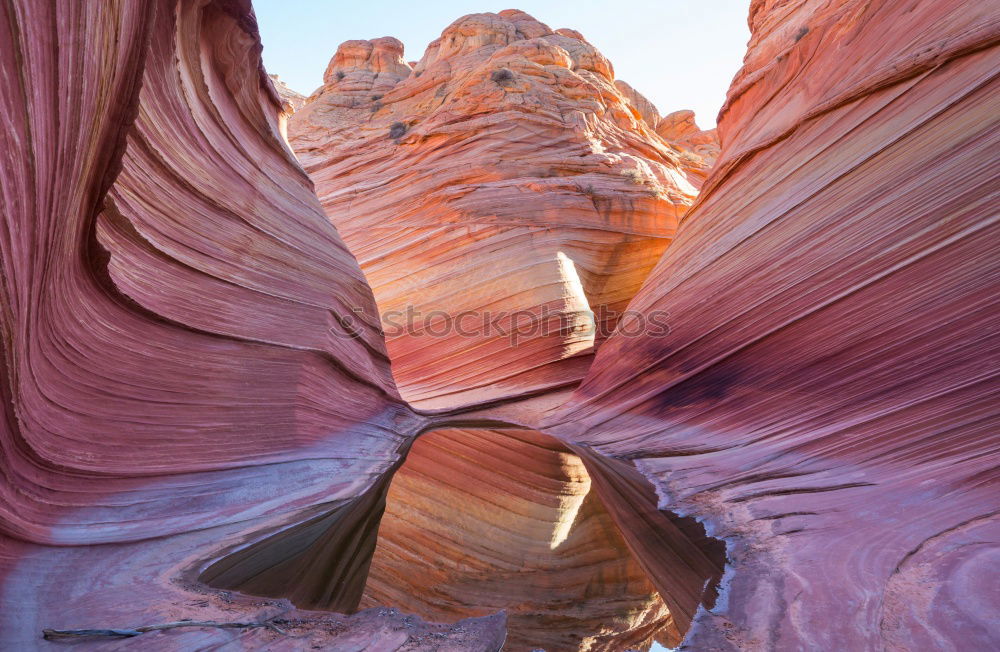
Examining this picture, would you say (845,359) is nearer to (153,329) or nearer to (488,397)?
(153,329)

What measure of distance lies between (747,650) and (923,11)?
4116 millimetres

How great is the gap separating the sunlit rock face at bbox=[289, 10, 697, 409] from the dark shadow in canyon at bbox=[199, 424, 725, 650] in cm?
270

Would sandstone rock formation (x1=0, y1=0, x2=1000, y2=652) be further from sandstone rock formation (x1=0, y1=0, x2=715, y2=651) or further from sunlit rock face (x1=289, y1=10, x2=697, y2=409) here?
sunlit rock face (x1=289, y1=10, x2=697, y2=409)

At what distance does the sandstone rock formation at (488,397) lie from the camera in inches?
67.9

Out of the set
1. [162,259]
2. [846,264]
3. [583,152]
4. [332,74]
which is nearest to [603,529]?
[846,264]

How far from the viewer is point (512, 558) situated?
269cm

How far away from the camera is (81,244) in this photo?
7.34 ft

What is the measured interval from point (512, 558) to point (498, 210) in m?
5.45

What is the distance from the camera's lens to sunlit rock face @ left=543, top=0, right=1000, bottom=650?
1751 millimetres

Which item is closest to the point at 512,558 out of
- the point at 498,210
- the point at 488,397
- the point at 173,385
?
the point at 173,385

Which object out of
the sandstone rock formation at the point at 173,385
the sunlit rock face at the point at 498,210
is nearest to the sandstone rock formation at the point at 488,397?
the sandstone rock formation at the point at 173,385

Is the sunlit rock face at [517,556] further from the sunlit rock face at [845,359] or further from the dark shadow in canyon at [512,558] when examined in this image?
the sunlit rock face at [845,359]

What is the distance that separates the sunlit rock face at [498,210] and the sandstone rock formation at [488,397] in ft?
3.29

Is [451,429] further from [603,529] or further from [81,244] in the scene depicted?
[81,244]
